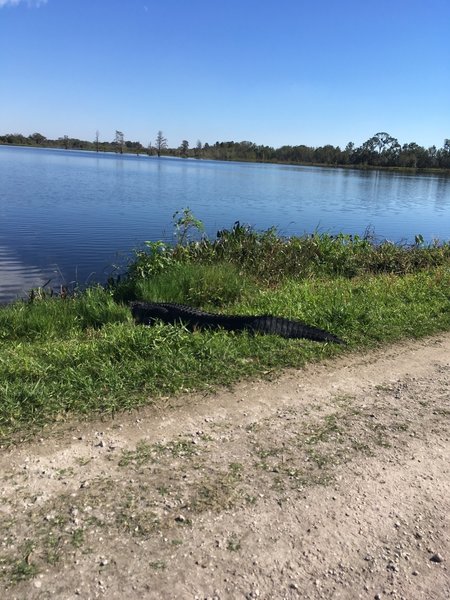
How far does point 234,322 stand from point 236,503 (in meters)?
3.18

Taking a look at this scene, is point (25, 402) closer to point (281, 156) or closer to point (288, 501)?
point (288, 501)

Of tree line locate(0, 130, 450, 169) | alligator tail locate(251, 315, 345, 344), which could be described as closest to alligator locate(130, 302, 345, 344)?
alligator tail locate(251, 315, 345, 344)

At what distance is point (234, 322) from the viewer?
584 centimetres

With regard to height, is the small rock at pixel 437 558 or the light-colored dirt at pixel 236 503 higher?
the light-colored dirt at pixel 236 503

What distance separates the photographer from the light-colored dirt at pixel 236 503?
7.52 feet

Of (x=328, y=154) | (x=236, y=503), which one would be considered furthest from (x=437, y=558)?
(x=328, y=154)

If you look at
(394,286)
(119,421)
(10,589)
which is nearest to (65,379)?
(119,421)

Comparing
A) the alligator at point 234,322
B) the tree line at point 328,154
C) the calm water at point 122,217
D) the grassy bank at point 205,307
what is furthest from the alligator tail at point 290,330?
the tree line at point 328,154

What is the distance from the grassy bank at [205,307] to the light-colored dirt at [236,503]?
0.43 metres

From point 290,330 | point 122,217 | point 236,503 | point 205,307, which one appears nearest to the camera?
point 236,503

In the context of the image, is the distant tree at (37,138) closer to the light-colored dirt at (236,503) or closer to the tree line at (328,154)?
the tree line at (328,154)

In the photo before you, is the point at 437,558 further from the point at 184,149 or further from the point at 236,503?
the point at 184,149

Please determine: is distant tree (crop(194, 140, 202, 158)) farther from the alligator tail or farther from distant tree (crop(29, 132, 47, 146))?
the alligator tail

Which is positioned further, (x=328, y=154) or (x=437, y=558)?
(x=328, y=154)
